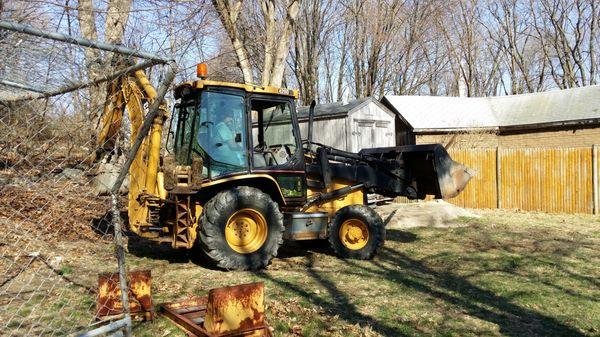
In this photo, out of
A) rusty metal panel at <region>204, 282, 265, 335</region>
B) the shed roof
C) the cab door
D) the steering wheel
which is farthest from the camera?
the shed roof

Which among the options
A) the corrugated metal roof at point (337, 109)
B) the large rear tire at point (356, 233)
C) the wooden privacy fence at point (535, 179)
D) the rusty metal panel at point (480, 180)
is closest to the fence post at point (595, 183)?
the wooden privacy fence at point (535, 179)

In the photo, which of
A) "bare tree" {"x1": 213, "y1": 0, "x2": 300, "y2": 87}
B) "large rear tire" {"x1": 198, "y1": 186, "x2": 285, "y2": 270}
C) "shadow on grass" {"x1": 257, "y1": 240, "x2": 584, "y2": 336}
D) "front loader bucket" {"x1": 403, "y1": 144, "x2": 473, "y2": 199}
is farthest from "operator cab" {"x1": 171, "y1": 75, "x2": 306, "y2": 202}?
"bare tree" {"x1": 213, "y1": 0, "x2": 300, "y2": 87}

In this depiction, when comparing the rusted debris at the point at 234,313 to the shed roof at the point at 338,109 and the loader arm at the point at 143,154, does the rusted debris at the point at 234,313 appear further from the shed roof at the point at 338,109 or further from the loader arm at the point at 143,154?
the shed roof at the point at 338,109

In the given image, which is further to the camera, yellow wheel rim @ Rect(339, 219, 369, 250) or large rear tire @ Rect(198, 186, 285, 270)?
yellow wheel rim @ Rect(339, 219, 369, 250)

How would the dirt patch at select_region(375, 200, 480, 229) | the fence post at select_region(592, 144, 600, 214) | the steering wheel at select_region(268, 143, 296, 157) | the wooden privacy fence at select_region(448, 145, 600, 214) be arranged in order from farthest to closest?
the wooden privacy fence at select_region(448, 145, 600, 214) < the fence post at select_region(592, 144, 600, 214) < the dirt patch at select_region(375, 200, 480, 229) < the steering wheel at select_region(268, 143, 296, 157)

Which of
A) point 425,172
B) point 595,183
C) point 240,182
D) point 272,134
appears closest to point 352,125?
point 595,183

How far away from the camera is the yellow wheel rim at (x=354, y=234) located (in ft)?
28.3

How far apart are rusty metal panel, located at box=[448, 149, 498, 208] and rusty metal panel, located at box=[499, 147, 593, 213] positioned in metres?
0.30

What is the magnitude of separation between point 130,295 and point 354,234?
4.40m

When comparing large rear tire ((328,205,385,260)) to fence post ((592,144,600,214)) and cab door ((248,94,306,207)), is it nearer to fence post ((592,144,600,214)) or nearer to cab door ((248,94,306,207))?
cab door ((248,94,306,207))

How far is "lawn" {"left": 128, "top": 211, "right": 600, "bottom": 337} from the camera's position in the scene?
207 inches

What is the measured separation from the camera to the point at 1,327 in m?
4.59

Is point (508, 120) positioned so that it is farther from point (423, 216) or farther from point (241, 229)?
point (241, 229)

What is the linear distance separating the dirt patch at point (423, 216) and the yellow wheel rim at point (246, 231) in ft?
16.8
